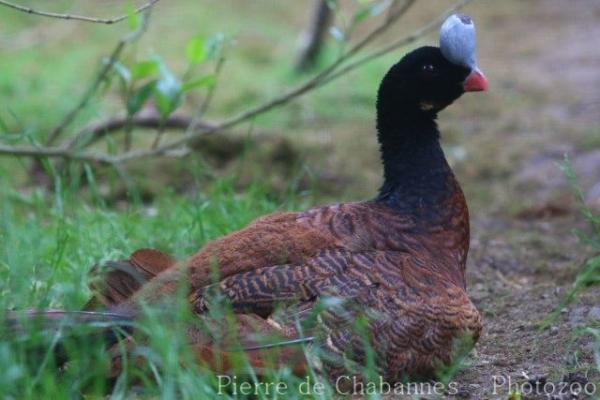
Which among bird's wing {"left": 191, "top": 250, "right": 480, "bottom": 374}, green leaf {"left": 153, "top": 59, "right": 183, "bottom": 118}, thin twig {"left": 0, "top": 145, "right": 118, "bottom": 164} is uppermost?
green leaf {"left": 153, "top": 59, "right": 183, "bottom": 118}

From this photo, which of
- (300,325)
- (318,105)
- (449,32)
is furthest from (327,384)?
(318,105)

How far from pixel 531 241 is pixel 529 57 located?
16.8 feet

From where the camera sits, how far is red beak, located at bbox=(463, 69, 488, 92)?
464 cm

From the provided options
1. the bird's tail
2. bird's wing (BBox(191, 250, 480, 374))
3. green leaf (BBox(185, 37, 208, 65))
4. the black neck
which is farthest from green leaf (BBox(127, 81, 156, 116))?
the bird's tail

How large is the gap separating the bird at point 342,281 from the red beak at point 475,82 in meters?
0.05

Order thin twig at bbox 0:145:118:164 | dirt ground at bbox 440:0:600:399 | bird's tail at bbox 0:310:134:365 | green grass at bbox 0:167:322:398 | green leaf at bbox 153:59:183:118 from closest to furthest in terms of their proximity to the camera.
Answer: green grass at bbox 0:167:322:398, bird's tail at bbox 0:310:134:365, dirt ground at bbox 440:0:600:399, thin twig at bbox 0:145:118:164, green leaf at bbox 153:59:183:118

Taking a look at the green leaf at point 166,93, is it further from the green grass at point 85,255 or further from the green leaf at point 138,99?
the green grass at point 85,255

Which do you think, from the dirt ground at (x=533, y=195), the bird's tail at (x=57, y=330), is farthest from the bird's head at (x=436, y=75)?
the bird's tail at (x=57, y=330)

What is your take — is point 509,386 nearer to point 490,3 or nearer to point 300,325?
point 300,325

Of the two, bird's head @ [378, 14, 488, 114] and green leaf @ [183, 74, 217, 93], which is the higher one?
green leaf @ [183, 74, 217, 93]

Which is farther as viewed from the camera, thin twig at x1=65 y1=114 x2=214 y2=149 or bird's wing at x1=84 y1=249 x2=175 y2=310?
thin twig at x1=65 y1=114 x2=214 y2=149

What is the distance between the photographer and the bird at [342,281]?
148 inches

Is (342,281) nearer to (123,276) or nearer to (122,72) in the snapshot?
(123,276)

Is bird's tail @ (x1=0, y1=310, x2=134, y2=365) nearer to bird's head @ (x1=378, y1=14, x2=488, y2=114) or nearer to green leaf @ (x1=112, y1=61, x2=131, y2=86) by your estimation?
bird's head @ (x1=378, y1=14, x2=488, y2=114)
